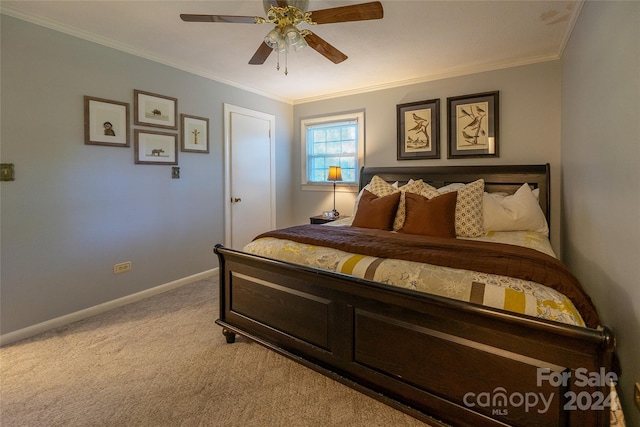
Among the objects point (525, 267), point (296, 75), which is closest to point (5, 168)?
point (296, 75)

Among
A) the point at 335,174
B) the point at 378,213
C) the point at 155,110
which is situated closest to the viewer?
the point at 378,213

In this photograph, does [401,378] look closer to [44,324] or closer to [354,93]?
[44,324]

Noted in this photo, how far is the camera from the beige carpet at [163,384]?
5.20 ft

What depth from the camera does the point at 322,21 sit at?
197 centimetres

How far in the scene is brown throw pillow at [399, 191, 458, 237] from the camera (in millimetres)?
2432

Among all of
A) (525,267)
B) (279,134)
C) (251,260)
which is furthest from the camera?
(279,134)

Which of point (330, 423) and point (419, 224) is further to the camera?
point (419, 224)

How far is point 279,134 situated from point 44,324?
3.49 meters

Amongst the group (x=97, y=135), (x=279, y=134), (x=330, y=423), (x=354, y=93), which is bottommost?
(x=330, y=423)

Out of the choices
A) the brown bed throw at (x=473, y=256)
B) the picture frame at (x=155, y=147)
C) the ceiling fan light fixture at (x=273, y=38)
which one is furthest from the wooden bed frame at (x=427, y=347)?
the picture frame at (x=155, y=147)

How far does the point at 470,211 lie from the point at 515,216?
421 millimetres

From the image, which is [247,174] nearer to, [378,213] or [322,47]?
[378,213]

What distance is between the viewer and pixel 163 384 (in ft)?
6.06

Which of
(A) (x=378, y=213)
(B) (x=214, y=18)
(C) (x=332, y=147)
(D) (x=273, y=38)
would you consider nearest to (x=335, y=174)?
(C) (x=332, y=147)
